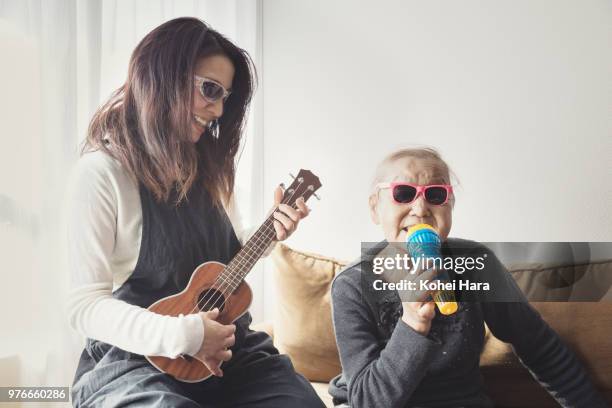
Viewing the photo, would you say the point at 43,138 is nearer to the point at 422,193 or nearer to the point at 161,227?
the point at 161,227

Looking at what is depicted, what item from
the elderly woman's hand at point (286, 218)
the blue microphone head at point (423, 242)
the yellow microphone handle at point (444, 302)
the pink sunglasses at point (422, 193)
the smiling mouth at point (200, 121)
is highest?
the smiling mouth at point (200, 121)

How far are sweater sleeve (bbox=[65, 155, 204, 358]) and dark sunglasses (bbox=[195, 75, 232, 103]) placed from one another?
22 centimetres

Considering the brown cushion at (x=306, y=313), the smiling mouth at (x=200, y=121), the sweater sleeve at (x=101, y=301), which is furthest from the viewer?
the brown cushion at (x=306, y=313)

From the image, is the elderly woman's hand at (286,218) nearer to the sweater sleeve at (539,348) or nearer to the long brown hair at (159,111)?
the long brown hair at (159,111)

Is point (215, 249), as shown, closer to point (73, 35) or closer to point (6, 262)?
point (6, 262)

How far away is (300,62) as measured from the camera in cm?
109

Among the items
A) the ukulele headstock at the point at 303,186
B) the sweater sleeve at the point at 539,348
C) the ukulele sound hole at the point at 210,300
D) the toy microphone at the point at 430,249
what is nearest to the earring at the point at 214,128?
the ukulele headstock at the point at 303,186

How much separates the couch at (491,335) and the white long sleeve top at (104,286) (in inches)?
13.5

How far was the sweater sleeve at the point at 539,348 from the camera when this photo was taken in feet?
3.02

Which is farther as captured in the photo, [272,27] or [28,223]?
[272,27]

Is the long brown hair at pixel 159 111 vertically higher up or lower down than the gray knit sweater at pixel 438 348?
higher up

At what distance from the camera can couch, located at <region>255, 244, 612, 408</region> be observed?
0.98 metres

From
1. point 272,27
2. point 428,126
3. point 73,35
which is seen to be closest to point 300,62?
point 272,27

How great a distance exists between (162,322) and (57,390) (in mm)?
360
